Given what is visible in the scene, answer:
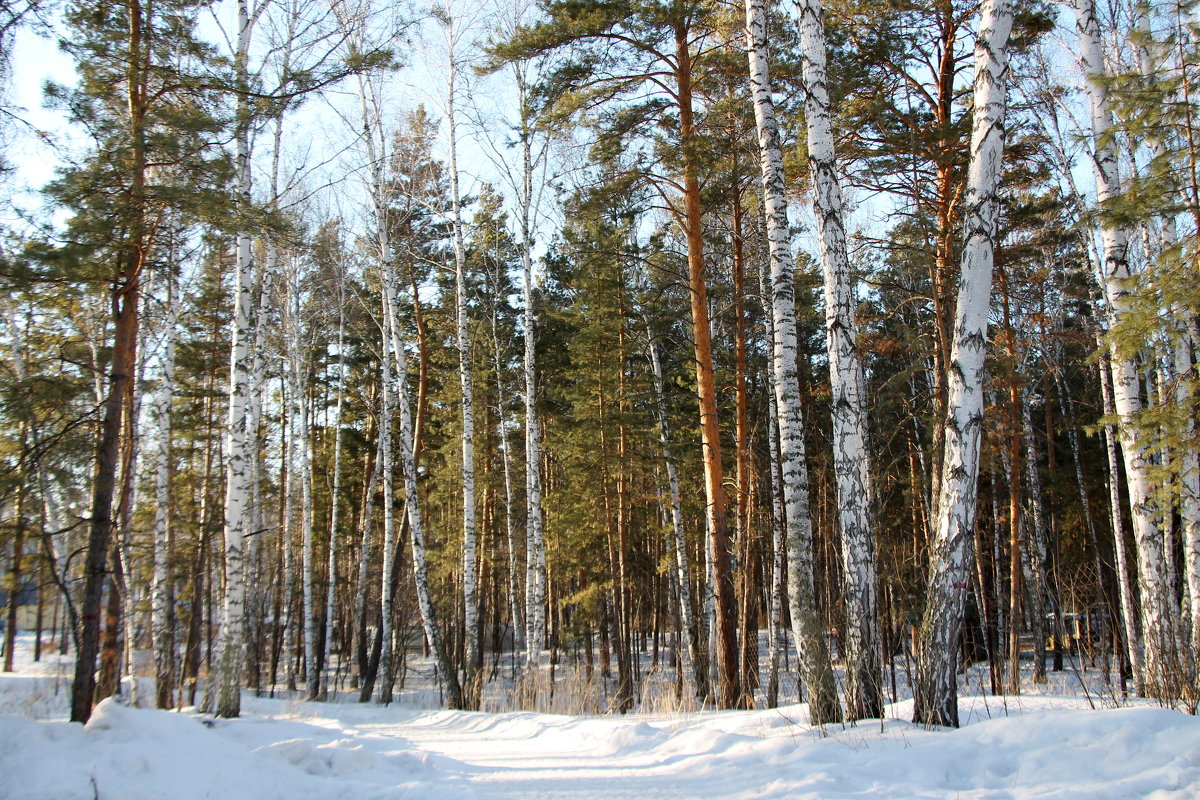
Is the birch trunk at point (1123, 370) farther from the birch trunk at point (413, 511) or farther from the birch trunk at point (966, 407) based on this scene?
the birch trunk at point (413, 511)

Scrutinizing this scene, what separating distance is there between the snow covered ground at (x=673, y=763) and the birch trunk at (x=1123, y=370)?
198 cm

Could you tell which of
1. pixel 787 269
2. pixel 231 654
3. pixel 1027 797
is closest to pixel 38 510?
pixel 231 654

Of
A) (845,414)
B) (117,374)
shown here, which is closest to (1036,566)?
(845,414)

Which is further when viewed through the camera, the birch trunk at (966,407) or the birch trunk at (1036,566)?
the birch trunk at (1036,566)

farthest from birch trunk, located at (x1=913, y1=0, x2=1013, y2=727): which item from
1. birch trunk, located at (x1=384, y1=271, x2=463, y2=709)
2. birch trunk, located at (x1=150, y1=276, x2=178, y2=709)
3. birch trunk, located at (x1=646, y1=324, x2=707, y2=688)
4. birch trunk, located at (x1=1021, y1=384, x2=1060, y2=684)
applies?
birch trunk, located at (x1=150, y1=276, x2=178, y2=709)

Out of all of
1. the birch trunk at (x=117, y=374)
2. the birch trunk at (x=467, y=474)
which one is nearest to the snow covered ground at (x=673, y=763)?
the birch trunk at (x=117, y=374)

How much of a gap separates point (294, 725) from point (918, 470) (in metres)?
17.5

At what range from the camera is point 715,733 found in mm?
5883

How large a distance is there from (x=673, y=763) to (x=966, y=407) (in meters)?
3.53

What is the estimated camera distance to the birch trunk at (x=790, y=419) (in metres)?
6.25

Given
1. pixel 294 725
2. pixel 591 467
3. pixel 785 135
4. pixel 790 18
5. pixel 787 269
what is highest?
pixel 790 18

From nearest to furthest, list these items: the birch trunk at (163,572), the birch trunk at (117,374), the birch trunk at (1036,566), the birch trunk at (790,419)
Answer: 1. the birch trunk at (790,419)
2. the birch trunk at (117,374)
3. the birch trunk at (163,572)
4. the birch trunk at (1036,566)

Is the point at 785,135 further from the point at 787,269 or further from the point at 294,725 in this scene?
the point at 294,725

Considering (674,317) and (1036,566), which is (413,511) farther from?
(1036,566)
